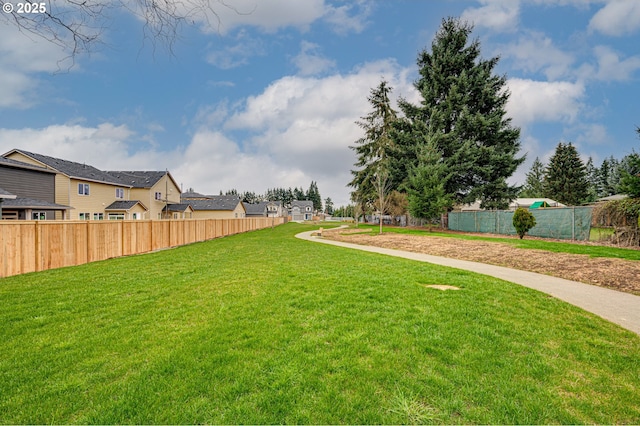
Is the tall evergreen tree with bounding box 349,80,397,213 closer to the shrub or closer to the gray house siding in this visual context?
the shrub

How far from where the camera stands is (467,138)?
24406 millimetres

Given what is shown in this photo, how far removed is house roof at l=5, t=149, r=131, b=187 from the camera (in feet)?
73.7

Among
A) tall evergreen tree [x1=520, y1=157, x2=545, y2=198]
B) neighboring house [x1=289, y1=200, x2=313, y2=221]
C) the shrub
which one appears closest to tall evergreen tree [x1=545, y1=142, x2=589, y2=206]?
tall evergreen tree [x1=520, y1=157, x2=545, y2=198]

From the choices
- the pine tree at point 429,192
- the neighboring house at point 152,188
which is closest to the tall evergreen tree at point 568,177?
the pine tree at point 429,192

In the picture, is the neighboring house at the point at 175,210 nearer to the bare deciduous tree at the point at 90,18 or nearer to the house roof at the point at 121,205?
the house roof at the point at 121,205

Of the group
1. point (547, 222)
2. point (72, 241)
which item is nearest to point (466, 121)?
point (547, 222)

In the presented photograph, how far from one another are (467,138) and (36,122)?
27.5 meters

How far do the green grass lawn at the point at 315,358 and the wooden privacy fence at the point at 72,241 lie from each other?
3.63 meters

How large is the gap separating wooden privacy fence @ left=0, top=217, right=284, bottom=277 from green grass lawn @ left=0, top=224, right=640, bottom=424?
363 centimetres

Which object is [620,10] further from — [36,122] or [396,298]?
[36,122]

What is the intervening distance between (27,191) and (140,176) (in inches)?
556

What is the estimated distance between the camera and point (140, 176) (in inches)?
1329

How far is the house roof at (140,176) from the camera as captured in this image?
3167 cm

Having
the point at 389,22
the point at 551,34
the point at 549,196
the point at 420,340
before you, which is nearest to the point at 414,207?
the point at 551,34
